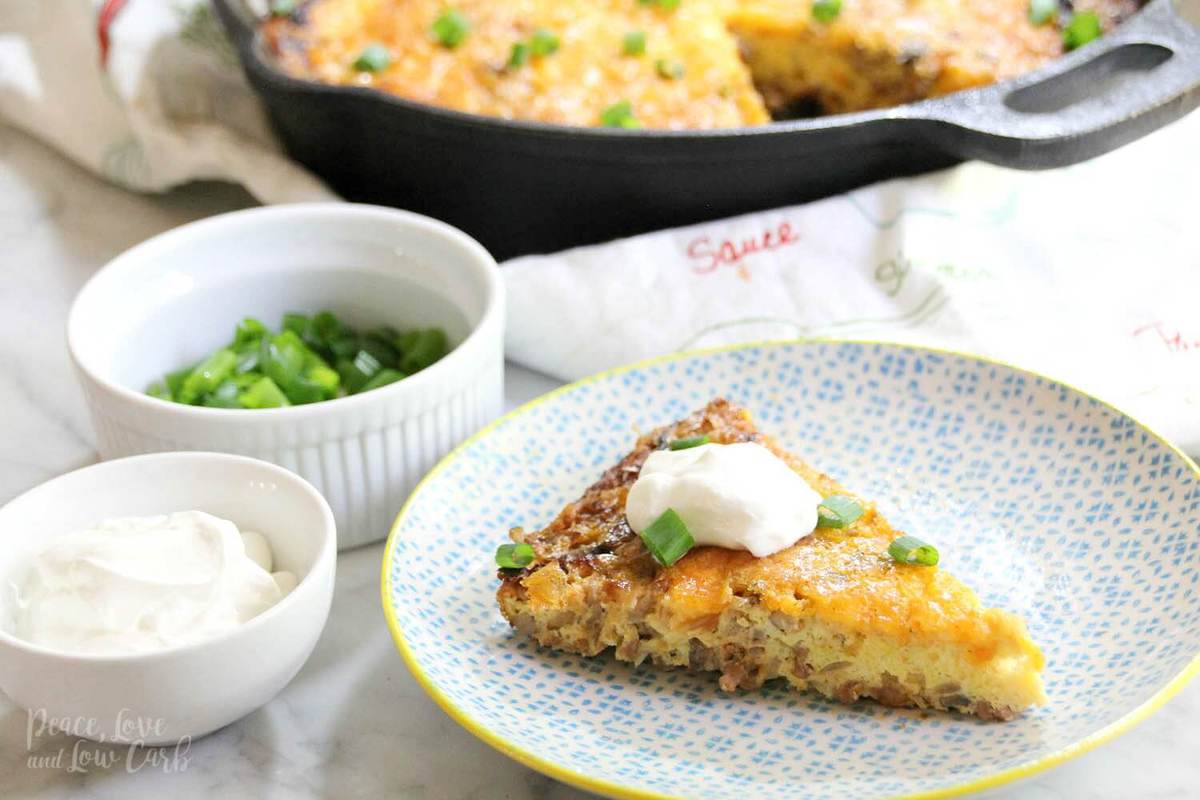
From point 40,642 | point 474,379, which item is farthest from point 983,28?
point 40,642

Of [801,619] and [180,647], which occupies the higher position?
[801,619]

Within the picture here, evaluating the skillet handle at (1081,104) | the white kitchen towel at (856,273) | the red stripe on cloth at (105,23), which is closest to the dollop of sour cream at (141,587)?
the white kitchen towel at (856,273)

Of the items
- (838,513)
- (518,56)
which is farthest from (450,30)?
(838,513)

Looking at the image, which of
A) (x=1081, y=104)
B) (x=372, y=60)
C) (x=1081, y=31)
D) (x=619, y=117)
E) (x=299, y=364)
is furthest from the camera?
(x=1081, y=31)

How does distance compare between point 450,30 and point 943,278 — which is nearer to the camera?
point 943,278

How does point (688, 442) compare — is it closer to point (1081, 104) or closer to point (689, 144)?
point (689, 144)

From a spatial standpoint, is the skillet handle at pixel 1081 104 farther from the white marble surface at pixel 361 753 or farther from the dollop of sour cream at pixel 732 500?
the white marble surface at pixel 361 753

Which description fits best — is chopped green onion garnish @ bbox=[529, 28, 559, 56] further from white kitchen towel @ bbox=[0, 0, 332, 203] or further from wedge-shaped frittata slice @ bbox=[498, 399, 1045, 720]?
wedge-shaped frittata slice @ bbox=[498, 399, 1045, 720]
